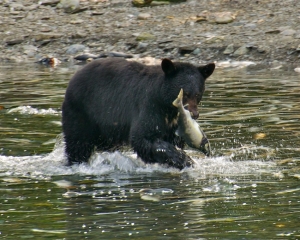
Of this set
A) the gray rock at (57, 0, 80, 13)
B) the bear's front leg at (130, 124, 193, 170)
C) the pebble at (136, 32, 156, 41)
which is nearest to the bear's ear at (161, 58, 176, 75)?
the bear's front leg at (130, 124, 193, 170)

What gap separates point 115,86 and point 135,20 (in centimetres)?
1160

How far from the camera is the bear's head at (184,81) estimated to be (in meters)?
7.64

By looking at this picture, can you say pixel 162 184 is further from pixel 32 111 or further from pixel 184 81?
pixel 32 111

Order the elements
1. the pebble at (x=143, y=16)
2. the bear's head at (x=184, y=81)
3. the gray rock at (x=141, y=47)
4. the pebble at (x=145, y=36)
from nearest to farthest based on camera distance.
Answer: the bear's head at (x=184, y=81) < the gray rock at (x=141, y=47) < the pebble at (x=145, y=36) < the pebble at (x=143, y=16)

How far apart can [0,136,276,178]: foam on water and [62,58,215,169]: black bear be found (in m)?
0.12

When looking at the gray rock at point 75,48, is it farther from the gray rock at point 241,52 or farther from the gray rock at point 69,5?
the gray rock at point 241,52

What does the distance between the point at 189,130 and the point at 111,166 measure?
845 millimetres

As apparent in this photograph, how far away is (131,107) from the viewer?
26.5 feet

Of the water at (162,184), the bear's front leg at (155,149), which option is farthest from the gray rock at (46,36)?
the bear's front leg at (155,149)

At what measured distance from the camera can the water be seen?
18.3 feet

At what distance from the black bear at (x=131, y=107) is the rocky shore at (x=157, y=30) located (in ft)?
26.9

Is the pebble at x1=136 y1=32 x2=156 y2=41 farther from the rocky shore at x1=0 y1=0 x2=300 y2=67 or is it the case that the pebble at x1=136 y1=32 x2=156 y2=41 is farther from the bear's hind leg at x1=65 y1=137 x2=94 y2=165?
the bear's hind leg at x1=65 y1=137 x2=94 y2=165

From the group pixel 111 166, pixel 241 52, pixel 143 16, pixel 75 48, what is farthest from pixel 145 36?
pixel 111 166

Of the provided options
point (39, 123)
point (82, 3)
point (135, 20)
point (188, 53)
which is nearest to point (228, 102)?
point (39, 123)
